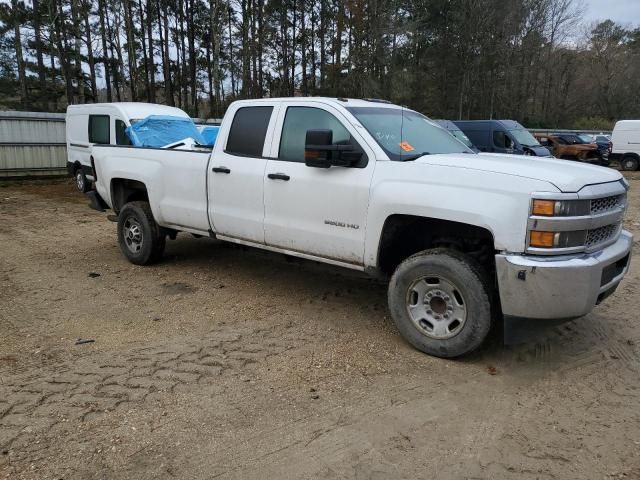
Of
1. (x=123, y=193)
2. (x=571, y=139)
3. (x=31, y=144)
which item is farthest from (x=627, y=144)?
(x=31, y=144)

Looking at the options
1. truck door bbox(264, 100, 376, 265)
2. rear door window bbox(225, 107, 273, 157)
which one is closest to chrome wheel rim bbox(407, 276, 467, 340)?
truck door bbox(264, 100, 376, 265)

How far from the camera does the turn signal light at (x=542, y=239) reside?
344 cm

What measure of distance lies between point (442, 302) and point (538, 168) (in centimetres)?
123

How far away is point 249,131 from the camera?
17.3 feet

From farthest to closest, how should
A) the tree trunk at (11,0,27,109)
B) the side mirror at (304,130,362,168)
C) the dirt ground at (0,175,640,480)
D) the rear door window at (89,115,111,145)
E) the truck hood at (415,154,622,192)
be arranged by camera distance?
the tree trunk at (11,0,27,109)
the rear door window at (89,115,111,145)
the side mirror at (304,130,362,168)
the truck hood at (415,154,622,192)
the dirt ground at (0,175,640,480)

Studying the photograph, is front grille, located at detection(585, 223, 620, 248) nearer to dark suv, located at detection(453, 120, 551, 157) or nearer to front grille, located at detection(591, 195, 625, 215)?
front grille, located at detection(591, 195, 625, 215)

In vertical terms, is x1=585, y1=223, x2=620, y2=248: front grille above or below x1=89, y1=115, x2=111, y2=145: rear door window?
below

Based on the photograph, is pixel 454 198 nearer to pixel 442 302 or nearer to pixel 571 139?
pixel 442 302

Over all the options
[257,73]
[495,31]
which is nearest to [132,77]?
[257,73]

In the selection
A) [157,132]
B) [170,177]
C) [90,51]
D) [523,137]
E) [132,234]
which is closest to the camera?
[170,177]

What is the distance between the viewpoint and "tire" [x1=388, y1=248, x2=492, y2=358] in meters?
3.79

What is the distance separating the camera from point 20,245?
7965 mm

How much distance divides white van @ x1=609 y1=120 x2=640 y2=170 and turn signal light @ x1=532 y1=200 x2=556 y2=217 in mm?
23812

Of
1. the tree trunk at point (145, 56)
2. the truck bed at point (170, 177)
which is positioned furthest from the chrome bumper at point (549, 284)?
the tree trunk at point (145, 56)
